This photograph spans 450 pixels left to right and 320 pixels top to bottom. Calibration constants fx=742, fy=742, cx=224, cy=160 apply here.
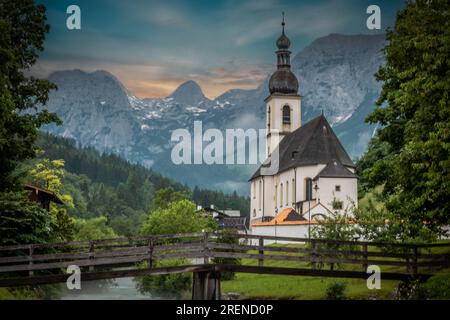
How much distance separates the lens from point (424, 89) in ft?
86.8

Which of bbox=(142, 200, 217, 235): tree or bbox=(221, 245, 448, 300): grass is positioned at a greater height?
bbox=(142, 200, 217, 235): tree

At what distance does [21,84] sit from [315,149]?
62824mm

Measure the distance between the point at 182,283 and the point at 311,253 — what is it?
73.9 feet

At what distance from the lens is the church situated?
8431 centimetres

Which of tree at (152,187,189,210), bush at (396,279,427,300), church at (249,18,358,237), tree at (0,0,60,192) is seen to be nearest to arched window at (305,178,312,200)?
church at (249,18,358,237)

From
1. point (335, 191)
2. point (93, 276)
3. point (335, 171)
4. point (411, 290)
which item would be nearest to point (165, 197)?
point (335, 171)

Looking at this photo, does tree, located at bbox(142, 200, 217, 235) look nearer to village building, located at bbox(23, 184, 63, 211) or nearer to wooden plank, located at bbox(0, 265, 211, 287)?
village building, located at bbox(23, 184, 63, 211)

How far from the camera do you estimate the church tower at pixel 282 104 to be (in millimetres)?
123000

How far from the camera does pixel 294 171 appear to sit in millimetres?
97625

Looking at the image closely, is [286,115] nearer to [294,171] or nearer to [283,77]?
[283,77]

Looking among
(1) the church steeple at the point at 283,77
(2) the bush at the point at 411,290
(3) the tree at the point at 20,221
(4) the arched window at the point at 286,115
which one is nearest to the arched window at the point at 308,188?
(4) the arched window at the point at 286,115

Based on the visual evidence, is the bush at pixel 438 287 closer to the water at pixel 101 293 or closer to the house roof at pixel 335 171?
the water at pixel 101 293

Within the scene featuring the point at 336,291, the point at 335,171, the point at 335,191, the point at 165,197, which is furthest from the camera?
the point at 165,197
